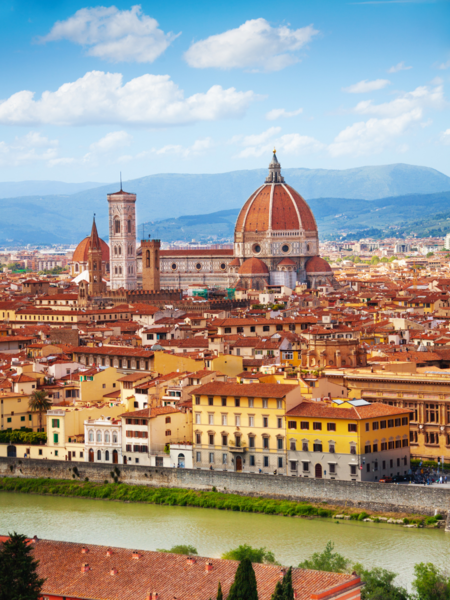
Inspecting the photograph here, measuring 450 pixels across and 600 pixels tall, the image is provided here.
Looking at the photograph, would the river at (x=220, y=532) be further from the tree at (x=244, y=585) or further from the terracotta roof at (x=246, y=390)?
the tree at (x=244, y=585)

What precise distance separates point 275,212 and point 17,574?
93207mm

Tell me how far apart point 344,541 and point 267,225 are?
83.3 meters

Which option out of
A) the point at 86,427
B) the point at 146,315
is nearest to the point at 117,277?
the point at 146,315

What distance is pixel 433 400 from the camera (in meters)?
36.9

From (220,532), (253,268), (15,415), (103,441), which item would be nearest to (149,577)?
(220,532)

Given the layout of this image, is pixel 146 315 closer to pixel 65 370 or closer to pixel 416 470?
pixel 65 370

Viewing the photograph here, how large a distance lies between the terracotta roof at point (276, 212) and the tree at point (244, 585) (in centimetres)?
9248

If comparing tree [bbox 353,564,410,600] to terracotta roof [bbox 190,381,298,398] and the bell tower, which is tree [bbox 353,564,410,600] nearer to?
terracotta roof [bbox 190,381,298,398]

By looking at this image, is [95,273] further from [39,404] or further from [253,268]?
[39,404]

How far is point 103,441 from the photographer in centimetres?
3788

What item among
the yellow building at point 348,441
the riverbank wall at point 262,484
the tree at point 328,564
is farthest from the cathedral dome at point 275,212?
the tree at point 328,564

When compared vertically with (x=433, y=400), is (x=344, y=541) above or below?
below

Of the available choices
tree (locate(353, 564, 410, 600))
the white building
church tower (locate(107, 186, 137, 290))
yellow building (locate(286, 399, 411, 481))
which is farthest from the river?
church tower (locate(107, 186, 137, 290))

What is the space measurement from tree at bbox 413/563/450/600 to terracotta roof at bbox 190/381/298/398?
10.7 m
